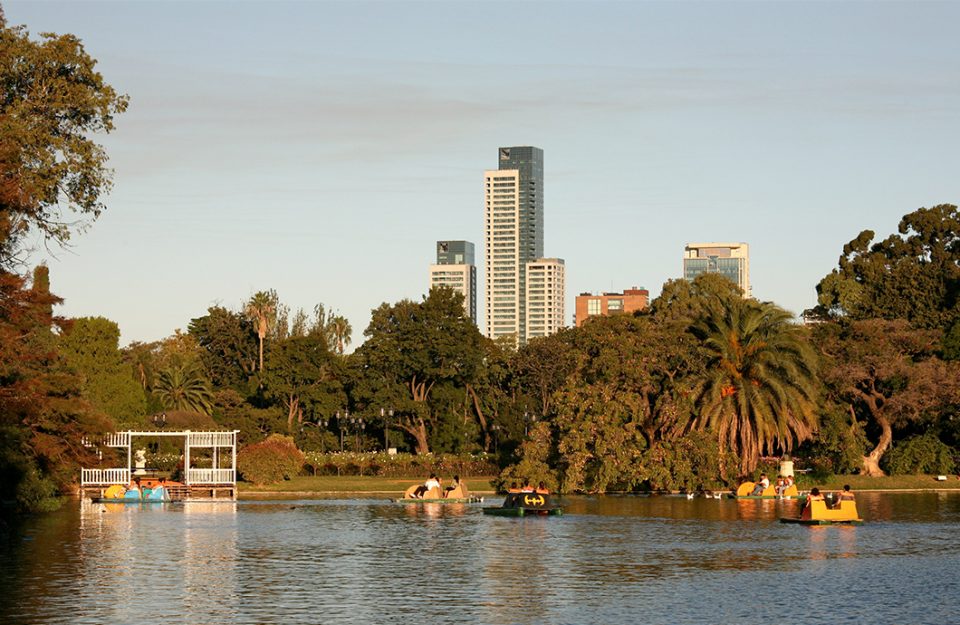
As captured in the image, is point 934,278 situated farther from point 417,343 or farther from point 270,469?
point 270,469

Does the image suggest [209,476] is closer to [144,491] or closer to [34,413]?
[144,491]

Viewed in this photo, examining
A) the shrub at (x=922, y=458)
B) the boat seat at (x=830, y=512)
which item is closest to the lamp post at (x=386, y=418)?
the shrub at (x=922, y=458)

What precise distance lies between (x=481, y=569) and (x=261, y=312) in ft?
293

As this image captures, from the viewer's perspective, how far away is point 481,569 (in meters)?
32.9

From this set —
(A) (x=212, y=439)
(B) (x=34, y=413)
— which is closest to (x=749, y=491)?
(A) (x=212, y=439)

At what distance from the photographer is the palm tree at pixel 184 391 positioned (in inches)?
4200

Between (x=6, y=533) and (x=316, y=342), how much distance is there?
62.3m

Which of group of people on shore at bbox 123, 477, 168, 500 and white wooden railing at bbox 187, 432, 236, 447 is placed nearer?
group of people on shore at bbox 123, 477, 168, 500

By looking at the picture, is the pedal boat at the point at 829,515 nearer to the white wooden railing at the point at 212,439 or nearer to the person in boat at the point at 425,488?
the person in boat at the point at 425,488

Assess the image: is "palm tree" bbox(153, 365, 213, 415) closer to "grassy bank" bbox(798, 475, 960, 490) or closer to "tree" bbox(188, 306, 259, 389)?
"tree" bbox(188, 306, 259, 389)

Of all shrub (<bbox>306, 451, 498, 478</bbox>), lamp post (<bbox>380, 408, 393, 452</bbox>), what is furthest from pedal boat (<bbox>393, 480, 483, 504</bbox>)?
lamp post (<bbox>380, 408, 393, 452</bbox>)

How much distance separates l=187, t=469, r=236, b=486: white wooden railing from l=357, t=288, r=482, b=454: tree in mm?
31325

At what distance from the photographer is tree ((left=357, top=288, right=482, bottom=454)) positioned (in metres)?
101

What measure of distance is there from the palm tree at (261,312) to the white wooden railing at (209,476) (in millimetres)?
47200
